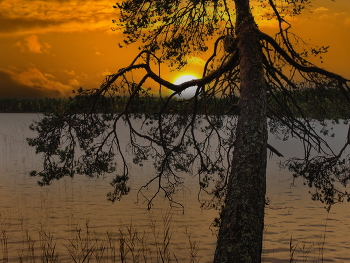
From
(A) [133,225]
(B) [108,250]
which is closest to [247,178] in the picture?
(B) [108,250]

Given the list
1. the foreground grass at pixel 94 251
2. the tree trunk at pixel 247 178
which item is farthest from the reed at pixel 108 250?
the tree trunk at pixel 247 178

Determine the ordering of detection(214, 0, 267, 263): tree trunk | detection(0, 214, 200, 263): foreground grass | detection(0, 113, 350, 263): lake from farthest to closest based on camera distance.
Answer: detection(0, 113, 350, 263): lake → detection(0, 214, 200, 263): foreground grass → detection(214, 0, 267, 263): tree trunk

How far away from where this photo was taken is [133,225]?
11.8 m

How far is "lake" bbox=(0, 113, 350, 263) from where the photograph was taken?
31.1 ft

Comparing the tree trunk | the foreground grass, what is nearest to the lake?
the foreground grass

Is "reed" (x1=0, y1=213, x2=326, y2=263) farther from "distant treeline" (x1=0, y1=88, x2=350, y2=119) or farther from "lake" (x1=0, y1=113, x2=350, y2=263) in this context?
"distant treeline" (x1=0, y1=88, x2=350, y2=119)

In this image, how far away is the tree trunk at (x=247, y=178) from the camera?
19.0ft

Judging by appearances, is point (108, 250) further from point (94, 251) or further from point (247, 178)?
point (247, 178)

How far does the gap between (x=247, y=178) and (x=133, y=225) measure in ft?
19.7

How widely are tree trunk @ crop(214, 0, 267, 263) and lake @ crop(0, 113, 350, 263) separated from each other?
1.63 metres

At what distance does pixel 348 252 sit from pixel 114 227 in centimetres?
562

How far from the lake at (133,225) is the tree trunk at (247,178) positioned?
1632mm

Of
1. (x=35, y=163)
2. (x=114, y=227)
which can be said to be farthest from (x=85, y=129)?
(x=35, y=163)

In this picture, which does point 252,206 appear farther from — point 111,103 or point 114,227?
point 114,227
